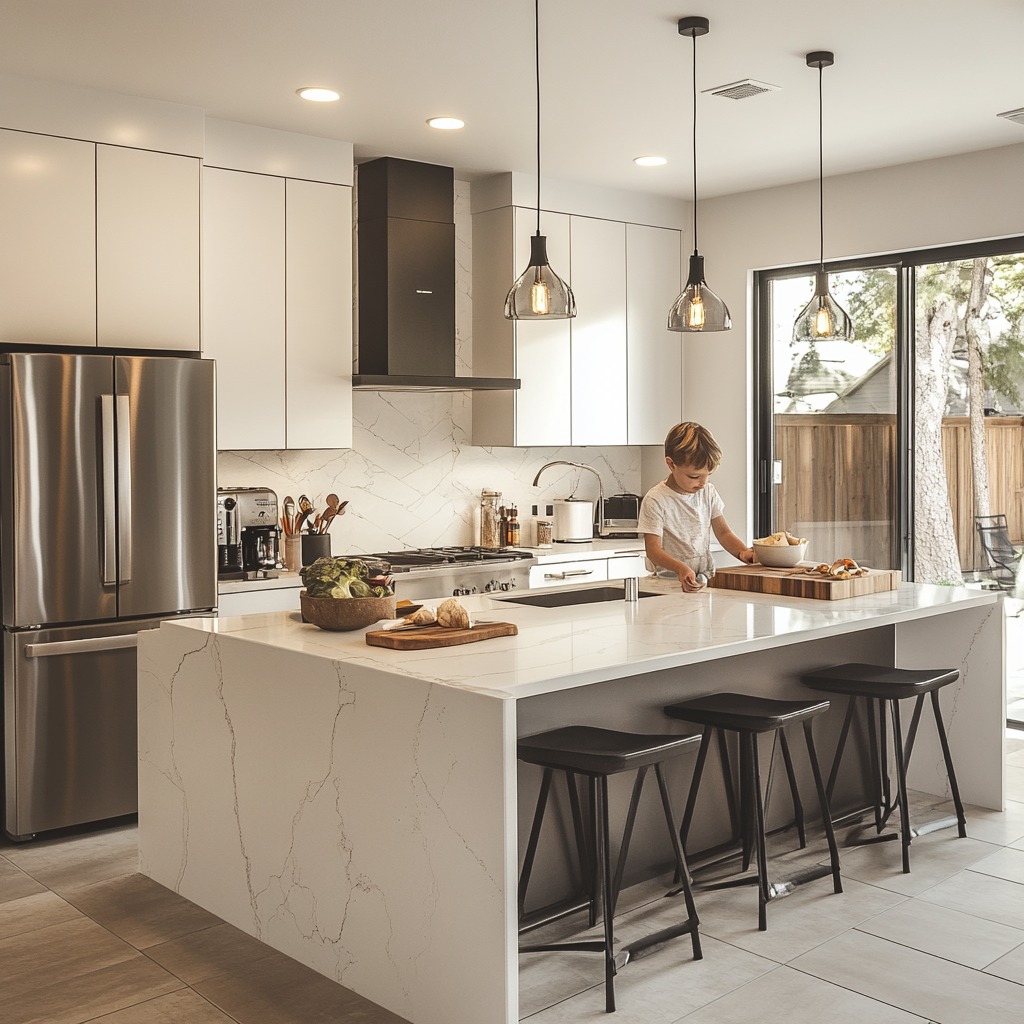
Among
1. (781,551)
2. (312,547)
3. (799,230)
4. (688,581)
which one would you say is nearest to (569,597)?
(688,581)

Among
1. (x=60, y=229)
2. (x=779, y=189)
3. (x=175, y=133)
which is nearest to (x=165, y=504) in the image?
(x=60, y=229)

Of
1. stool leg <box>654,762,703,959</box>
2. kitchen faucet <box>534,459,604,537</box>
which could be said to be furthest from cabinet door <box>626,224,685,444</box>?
stool leg <box>654,762,703,959</box>

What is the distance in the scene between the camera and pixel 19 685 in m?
4.20

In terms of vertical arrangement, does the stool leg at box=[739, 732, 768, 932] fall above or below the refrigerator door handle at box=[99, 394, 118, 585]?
below

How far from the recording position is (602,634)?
3.32m

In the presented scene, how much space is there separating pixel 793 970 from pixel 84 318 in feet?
11.2

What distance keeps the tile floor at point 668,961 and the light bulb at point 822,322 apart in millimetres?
1834

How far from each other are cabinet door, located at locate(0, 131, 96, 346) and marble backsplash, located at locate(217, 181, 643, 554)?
1098 mm

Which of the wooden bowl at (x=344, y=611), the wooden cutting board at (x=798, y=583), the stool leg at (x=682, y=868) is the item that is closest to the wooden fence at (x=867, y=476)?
the wooden cutting board at (x=798, y=583)

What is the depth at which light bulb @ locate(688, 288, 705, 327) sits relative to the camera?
13.1 feet

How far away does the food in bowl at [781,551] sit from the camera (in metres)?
4.42

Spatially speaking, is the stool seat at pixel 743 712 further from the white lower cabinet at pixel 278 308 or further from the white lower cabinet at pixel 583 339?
the white lower cabinet at pixel 583 339

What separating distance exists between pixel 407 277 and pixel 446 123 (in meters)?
0.82

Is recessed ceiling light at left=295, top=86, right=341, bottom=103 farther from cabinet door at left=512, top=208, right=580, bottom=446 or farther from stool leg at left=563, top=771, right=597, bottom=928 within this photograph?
stool leg at left=563, top=771, right=597, bottom=928
